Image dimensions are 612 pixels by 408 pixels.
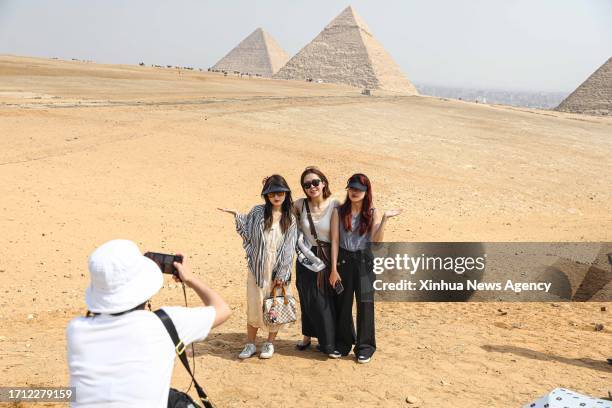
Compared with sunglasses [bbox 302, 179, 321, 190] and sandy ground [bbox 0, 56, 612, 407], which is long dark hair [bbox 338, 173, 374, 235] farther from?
sandy ground [bbox 0, 56, 612, 407]

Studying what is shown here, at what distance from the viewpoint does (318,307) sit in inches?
182

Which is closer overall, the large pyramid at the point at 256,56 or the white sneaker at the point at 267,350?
the white sneaker at the point at 267,350

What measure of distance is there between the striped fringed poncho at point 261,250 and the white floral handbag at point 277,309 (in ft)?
0.39

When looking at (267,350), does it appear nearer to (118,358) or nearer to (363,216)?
(363,216)

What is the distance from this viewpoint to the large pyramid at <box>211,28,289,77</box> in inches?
4594

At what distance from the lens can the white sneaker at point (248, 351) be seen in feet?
15.3

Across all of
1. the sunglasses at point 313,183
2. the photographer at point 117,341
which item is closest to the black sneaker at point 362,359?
the sunglasses at point 313,183

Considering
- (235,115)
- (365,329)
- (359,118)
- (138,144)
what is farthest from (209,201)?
(359,118)

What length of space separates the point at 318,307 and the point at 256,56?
119227mm

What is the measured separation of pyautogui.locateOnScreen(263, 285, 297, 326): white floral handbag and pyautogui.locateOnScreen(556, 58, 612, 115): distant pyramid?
63188mm

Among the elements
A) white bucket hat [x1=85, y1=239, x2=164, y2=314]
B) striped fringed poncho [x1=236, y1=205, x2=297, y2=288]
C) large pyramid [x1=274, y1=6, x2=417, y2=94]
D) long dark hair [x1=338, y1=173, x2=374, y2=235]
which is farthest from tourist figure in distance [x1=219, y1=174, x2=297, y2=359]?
large pyramid [x1=274, y1=6, x2=417, y2=94]

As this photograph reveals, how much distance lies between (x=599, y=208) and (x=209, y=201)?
29.0 ft

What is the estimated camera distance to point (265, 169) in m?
14.4

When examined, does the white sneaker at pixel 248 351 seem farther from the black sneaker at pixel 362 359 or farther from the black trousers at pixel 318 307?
the black sneaker at pixel 362 359
